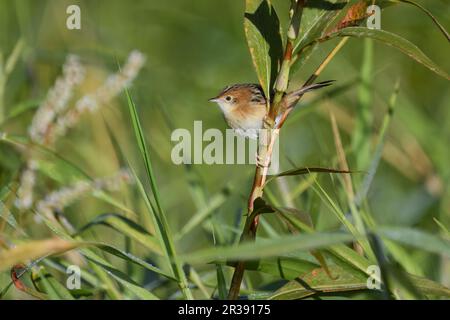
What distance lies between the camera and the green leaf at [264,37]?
7.13ft

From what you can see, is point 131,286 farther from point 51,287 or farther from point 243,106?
point 243,106

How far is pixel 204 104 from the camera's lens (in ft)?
16.3

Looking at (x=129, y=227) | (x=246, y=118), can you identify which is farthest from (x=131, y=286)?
(x=246, y=118)

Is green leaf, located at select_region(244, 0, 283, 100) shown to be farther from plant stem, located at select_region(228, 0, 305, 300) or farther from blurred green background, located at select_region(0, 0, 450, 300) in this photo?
blurred green background, located at select_region(0, 0, 450, 300)

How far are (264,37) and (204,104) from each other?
2802 mm

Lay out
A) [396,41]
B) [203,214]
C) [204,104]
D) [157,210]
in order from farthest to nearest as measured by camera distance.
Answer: [204,104] → [203,214] → [157,210] → [396,41]

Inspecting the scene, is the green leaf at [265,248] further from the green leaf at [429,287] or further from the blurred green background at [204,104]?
the blurred green background at [204,104]

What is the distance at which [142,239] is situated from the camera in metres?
2.73

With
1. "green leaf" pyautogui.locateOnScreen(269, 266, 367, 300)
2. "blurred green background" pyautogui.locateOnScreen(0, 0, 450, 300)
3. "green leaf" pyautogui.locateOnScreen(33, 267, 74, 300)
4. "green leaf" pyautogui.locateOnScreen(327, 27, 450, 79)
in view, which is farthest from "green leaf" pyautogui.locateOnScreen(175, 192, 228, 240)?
"green leaf" pyautogui.locateOnScreen(327, 27, 450, 79)

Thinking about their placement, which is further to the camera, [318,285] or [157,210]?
[157,210]

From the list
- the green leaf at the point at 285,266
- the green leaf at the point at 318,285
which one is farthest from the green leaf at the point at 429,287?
the green leaf at the point at 285,266

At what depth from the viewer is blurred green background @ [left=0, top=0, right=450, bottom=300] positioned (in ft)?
12.5
